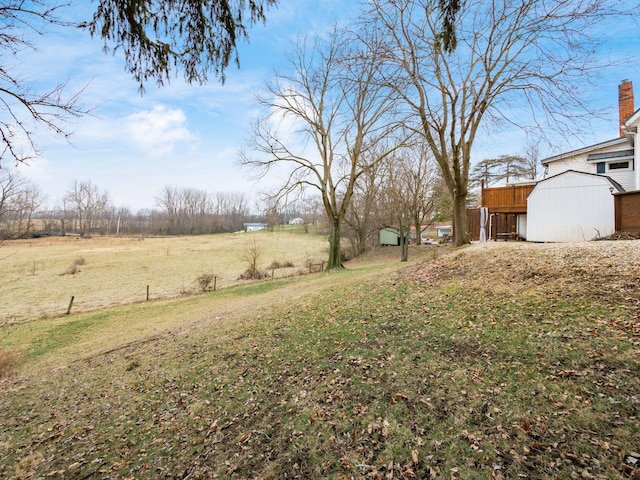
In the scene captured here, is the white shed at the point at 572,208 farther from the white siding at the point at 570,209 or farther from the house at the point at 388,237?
the house at the point at 388,237

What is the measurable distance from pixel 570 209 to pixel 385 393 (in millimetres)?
12784

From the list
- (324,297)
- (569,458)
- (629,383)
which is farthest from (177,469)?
(324,297)

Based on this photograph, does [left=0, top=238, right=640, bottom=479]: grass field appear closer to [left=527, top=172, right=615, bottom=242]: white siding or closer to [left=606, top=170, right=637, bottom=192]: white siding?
[left=527, top=172, right=615, bottom=242]: white siding

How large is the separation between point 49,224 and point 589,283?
75.4 m

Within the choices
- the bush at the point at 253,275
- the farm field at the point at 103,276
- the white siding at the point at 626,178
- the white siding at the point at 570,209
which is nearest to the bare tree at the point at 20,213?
the farm field at the point at 103,276

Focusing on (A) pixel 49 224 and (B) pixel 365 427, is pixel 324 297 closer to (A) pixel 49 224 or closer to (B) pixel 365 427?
(B) pixel 365 427

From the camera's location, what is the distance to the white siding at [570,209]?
11.1 m

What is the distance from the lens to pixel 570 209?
11984 mm

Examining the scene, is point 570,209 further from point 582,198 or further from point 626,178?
point 626,178

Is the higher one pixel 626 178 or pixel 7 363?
pixel 626 178

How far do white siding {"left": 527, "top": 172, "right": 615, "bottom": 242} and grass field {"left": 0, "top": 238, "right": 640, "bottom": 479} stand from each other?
4533 millimetres

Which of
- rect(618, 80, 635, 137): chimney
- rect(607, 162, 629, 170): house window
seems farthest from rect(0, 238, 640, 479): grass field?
rect(618, 80, 635, 137): chimney

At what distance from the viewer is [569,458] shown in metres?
2.31

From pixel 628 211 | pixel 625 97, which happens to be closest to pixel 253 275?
pixel 628 211
